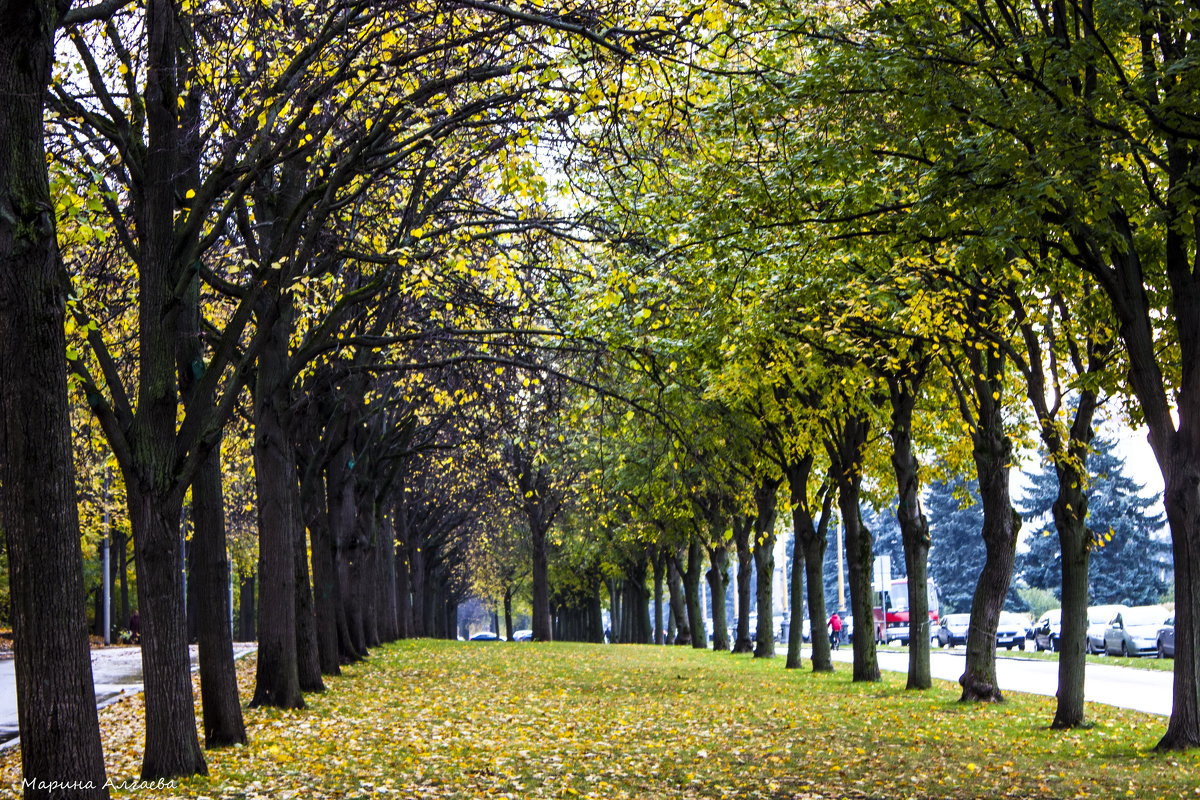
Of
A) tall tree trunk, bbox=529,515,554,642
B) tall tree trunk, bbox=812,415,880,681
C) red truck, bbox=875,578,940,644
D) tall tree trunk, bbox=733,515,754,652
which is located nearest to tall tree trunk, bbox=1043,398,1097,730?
tall tree trunk, bbox=812,415,880,681

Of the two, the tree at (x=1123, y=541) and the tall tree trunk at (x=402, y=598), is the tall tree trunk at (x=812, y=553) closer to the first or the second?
the tall tree trunk at (x=402, y=598)

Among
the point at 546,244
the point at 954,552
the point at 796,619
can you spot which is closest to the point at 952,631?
the point at 954,552

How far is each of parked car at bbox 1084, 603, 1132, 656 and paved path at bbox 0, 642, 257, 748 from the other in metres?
27.5

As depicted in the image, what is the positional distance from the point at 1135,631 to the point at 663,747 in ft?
96.2

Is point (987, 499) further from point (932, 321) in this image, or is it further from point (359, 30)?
point (359, 30)

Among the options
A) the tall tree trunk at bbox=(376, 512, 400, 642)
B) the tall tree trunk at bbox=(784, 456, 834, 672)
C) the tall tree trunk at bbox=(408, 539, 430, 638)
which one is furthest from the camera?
the tall tree trunk at bbox=(408, 539, 430, 638)

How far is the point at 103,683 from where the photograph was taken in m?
21.6

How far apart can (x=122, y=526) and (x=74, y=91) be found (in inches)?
1431

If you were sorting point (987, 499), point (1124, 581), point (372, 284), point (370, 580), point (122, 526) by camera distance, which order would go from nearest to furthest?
point (372, 284)
point (987, 499)
point (370, 580)
point (122, 526)
point (1124, 581)

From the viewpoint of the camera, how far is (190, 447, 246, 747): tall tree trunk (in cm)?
1140

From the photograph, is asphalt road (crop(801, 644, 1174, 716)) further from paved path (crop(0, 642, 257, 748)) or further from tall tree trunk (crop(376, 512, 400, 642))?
paved path (crop(0, 642, 257, 748))

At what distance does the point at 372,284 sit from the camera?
13086mm

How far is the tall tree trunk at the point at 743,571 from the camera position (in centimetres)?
3472

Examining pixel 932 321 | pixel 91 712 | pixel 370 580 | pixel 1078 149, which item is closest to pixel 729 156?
pixel 932 321
